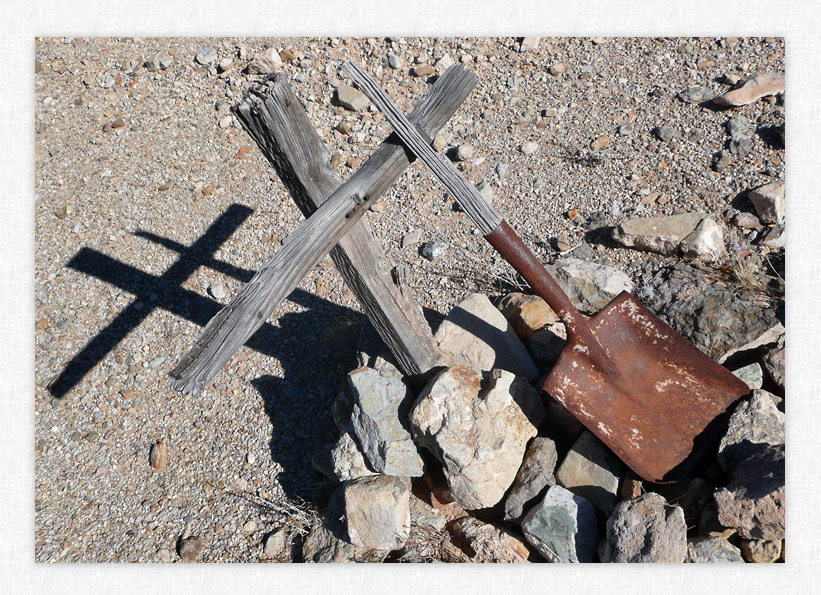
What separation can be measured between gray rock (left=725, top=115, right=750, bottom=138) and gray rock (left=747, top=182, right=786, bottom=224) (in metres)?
0.59

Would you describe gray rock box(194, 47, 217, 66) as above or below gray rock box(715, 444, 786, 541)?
below

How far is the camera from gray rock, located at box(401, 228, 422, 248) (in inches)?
169

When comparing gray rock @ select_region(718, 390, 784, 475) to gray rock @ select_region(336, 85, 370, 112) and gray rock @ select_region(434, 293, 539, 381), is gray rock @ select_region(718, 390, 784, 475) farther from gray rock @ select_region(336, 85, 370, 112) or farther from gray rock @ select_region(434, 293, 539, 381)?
gray rock @ select_region(336, 85, 370, 112)

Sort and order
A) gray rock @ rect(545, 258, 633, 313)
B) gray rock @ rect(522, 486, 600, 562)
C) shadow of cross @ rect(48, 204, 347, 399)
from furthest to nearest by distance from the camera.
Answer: shadow of cross @ rect(48, 204, 347, 399)
gray rock @ rect(545, 258, 633, 313)
gray rock @ rect(522, 486, 600, 562)

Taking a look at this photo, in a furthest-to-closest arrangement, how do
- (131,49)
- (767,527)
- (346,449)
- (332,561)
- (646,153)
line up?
(131,49)
(646,153)
(346,449)
(332,561)
(767,527)

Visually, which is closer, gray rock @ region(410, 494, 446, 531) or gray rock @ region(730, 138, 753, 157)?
gray rock @ region(410, 494, 446, 531)

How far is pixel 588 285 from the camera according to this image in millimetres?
3645

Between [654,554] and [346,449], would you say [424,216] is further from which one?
[654,554]

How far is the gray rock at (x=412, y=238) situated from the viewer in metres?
4.29

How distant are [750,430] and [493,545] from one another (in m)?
1.32

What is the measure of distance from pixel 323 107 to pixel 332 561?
11.9ft

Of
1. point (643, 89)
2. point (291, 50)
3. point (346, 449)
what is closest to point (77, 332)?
point (346, 449)

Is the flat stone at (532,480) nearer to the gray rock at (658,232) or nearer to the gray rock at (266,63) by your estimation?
the gray rock at (658,232)

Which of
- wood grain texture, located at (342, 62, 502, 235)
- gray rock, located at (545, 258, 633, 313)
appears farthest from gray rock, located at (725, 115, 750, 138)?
wood grain texture, located at (342, 62, 502, 235)
